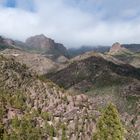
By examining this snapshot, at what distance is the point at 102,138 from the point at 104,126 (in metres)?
3.47

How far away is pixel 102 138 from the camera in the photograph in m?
136

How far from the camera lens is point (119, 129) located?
137 metres

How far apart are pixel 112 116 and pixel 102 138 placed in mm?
6910

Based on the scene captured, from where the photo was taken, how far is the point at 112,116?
5344 inches

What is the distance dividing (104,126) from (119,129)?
15.0 feet

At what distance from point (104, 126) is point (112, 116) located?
3662 millimetres

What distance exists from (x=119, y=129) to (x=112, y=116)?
4.61 metres

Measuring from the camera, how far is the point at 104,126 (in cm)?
13612

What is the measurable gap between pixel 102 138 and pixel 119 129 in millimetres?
5565
